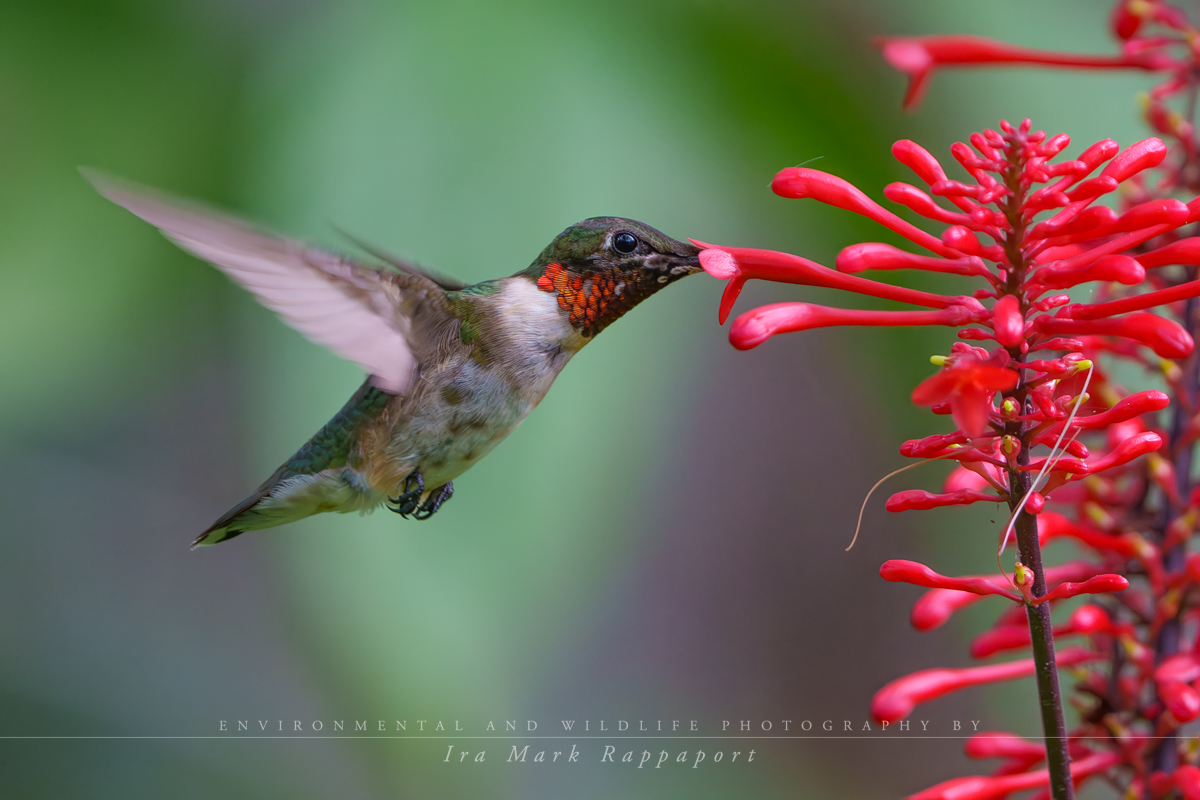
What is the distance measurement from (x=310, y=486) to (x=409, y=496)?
110mm

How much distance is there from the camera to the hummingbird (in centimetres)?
94

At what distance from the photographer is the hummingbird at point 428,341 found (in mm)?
938

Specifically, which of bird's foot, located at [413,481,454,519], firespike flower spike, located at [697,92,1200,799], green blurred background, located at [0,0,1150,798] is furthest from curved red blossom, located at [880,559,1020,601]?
green blurred background, located at [0,0,1150,798]

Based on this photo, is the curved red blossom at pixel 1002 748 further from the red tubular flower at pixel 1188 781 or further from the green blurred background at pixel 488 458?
the green blurred background at pixel 488 458

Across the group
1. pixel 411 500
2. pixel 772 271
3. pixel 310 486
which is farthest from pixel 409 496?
pixel 772 271

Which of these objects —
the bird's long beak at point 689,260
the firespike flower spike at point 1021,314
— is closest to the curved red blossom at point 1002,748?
the firespike flower spike at point 1021,314

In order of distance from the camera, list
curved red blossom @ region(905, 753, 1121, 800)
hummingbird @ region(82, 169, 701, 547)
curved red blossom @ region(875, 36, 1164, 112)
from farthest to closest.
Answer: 1. hummingbird @ region(82, 169, 701, 547)
2. curved red blossom @ region(905, 753, 1121, 800)
3. curved red blossom @ region(875, 36, 1164, 112)

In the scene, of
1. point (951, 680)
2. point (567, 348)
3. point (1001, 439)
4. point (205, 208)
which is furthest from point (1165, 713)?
point (205, 208)

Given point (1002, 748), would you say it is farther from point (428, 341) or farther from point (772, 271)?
point (428, 341)

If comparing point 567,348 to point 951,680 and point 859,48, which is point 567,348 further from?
point 859,48

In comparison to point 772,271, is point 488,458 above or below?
below

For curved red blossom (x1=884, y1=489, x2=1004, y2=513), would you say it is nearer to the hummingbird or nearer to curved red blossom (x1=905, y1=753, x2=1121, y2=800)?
curved red blossom (x1=905, y1=753, x2=1121, y2=800)

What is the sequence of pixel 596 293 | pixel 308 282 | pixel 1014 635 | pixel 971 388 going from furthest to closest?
pixel 596 293, pixel 308 282, pixel 1014 635, pixel 971 388

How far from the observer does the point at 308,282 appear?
0.91 metres
